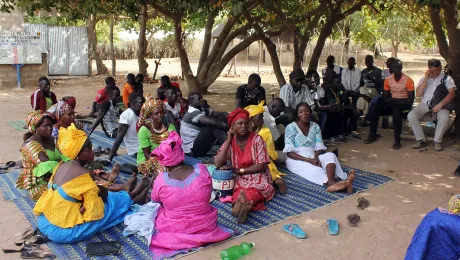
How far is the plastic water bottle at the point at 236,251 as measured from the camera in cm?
382

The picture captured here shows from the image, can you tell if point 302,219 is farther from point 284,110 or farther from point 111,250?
point 284,110

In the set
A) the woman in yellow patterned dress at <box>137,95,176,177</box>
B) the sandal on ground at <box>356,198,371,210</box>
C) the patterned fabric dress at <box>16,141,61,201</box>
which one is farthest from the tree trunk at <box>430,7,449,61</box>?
the patterned fabric dress at <box>16,141,61,201</box>

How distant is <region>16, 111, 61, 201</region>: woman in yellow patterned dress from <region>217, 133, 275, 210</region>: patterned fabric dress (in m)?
1.92

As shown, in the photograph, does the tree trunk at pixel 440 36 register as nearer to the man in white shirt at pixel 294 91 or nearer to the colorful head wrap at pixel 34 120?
the man in white shirt at pixel 294 91

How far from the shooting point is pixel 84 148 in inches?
169

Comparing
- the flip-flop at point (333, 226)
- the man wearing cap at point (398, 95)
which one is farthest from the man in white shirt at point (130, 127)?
the man wearing cap at point (398, 95)

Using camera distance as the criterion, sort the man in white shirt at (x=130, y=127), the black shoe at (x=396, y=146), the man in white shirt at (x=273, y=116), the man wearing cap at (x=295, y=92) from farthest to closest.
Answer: the man wearing cap at (x=295, y=92), the black shoe at (x=396, y=146), the man in white shirt at (x=273, y=116), the man in white shirt at (x=130, y=127)

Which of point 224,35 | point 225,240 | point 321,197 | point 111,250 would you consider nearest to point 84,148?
point 111,250

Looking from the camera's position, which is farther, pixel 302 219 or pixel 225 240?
pixel 302 219

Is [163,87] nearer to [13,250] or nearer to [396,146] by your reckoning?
[396,146]

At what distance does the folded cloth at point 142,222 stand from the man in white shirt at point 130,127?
203 cm

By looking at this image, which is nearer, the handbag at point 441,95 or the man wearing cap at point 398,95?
the handbag at point 441,95

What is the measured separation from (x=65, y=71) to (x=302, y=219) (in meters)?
17.1

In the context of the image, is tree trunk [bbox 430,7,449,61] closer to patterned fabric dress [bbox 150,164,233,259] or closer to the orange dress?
the orange dress
